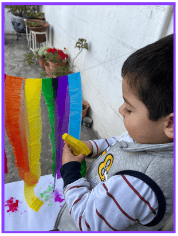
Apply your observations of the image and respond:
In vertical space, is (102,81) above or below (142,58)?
below

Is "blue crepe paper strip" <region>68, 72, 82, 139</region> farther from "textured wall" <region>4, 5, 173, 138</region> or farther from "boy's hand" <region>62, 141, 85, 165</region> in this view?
"boy's hand" <region>62, 141, 85, 165</region>

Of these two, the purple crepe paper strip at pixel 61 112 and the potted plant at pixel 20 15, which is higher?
the potted plant at pixel 20 15

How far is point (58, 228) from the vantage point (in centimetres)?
79

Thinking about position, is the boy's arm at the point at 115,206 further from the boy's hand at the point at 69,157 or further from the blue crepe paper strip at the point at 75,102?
the blue crepe paper strip at the point at 75,102

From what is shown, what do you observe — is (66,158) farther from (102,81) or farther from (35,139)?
(102,81)

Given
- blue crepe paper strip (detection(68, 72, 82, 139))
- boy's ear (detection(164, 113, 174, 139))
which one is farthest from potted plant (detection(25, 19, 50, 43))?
boy's ear (detection(164, 113, 174, 139))

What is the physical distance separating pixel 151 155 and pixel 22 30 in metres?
5.25

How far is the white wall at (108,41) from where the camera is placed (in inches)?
42.4

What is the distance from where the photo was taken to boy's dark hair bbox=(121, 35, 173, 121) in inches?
15.2

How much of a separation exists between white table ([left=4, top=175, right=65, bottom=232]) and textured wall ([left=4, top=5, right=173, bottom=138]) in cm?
89

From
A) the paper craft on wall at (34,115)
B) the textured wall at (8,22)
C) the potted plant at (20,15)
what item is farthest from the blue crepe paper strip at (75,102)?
the textured wall at (8,22)

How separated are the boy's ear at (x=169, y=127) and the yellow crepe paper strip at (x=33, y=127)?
61 cm

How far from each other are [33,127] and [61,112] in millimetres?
175

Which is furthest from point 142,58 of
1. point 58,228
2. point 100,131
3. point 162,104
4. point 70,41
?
point 70,41
